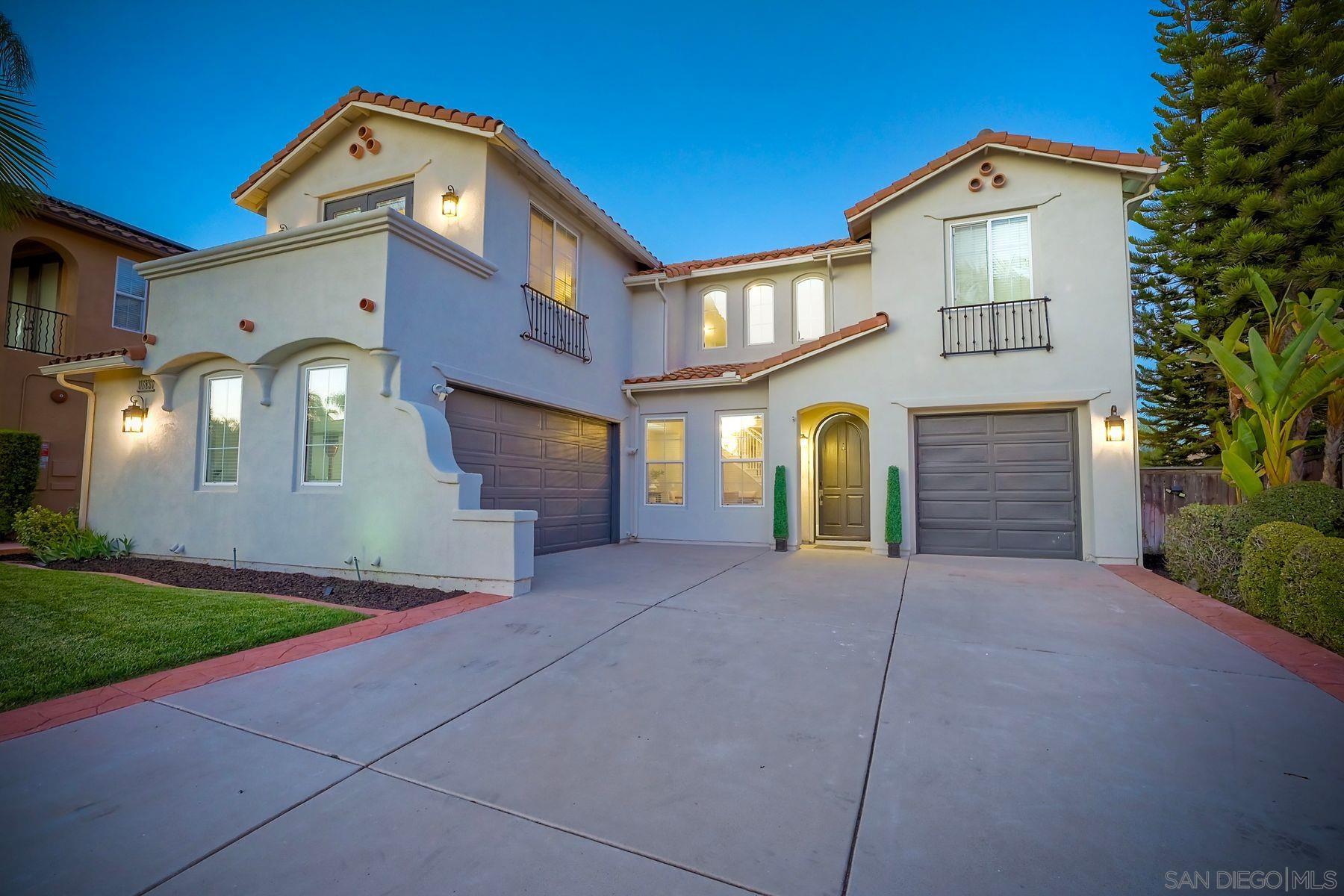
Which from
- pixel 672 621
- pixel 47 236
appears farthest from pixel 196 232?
pixel 672 621

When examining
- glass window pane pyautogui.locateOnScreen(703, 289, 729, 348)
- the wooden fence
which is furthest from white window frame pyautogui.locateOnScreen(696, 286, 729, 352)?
the wooden fence

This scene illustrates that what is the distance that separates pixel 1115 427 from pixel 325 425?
35.8ft

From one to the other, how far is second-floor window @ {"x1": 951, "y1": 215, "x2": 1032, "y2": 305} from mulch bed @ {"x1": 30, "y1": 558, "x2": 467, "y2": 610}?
8887 millimetres

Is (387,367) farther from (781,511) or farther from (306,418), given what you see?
(781,511)

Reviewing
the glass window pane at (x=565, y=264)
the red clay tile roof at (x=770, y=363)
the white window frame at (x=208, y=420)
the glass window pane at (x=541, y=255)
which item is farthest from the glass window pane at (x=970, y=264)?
the white window frame at (x=208, y=420)

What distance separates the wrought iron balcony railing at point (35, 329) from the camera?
453 inches

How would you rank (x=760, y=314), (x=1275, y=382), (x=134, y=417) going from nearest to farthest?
(x=1275, y=382) → (x=134, y=417) → (x=760, y=314)

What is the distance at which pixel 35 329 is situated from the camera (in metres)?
11.7

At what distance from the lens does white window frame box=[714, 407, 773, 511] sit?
1094 centimetres

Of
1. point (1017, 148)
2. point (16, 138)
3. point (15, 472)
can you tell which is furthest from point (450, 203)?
point (15, 472)

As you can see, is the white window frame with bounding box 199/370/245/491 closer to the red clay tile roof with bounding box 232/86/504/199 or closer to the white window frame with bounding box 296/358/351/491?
the white window frame with bounding box 296/358/351/491

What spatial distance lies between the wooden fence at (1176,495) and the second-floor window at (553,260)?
11318mm

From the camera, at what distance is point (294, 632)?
15.0 ft

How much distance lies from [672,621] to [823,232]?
6299 centimetres
